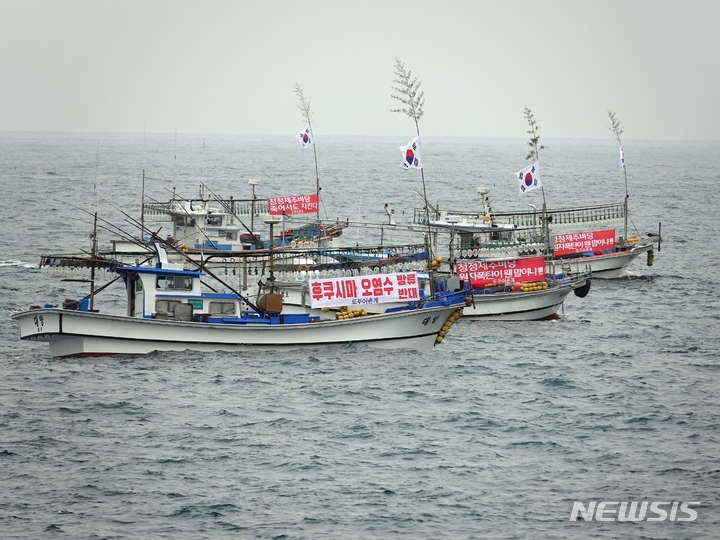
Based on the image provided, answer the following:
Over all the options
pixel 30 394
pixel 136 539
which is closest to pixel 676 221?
pixel 30 394

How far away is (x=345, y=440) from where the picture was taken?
33.6 meters

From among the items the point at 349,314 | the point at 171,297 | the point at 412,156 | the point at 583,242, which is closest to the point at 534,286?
the point at 412,156

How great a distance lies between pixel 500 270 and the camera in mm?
51125

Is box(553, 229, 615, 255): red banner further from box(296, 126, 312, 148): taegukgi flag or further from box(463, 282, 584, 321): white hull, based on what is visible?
box(296, 126, 312, 148): taegukgi flag

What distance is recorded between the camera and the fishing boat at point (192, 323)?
132 ft

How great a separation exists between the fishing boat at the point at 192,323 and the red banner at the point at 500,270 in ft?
23.9

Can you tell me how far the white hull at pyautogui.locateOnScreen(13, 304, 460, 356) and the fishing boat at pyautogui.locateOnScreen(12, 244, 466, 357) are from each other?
35 mm

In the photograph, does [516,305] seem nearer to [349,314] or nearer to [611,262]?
[349,314]

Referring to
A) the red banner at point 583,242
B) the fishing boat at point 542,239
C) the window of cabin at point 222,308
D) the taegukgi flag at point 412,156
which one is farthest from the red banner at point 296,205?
the window of cabin at point 222,308

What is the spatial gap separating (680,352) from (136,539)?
2758cm

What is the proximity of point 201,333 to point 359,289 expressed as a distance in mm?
6326

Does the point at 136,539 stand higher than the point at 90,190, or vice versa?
the point at 90,190

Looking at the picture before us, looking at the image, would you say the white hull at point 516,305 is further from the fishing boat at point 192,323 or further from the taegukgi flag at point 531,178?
the fishing boat at point 192,323

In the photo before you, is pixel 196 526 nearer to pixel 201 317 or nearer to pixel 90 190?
pixel 201 317
